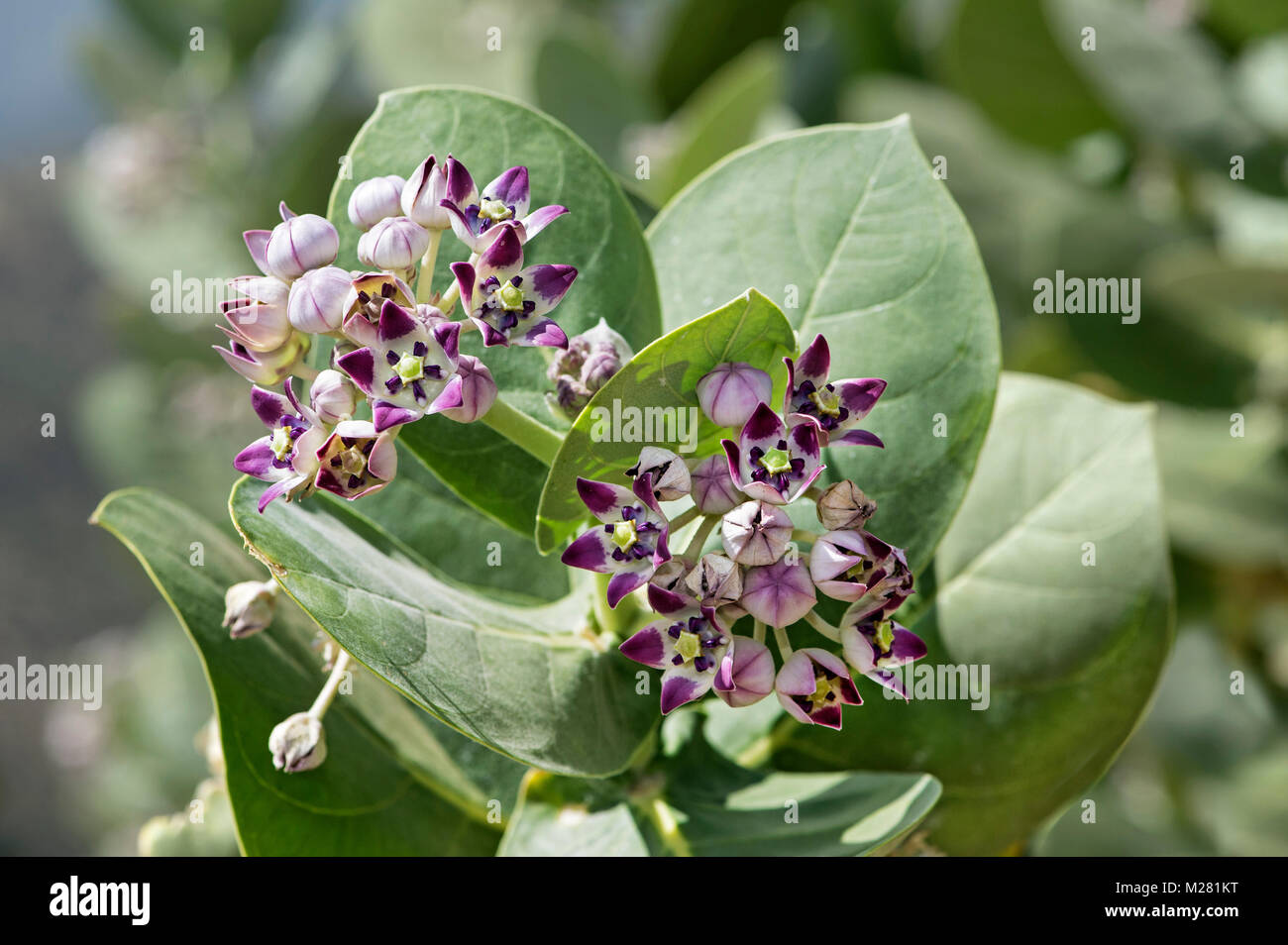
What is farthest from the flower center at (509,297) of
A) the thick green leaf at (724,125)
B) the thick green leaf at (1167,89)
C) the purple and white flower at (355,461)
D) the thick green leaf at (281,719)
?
the thick green leaf at (1167,89)

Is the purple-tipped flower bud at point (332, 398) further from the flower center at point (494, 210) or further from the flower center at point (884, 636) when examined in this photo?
the flower center at point (884, 636)

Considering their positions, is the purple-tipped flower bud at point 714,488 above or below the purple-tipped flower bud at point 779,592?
above

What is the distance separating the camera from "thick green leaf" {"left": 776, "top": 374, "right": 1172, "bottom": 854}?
104 cm

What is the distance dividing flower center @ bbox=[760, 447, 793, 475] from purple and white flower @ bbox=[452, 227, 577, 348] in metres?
0.15

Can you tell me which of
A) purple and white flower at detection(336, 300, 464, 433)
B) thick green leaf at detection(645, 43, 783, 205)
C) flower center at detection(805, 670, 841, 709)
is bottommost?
flower center at detection(805, 670, 841, 709)

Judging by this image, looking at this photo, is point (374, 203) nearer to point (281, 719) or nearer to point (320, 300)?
→ point (320, 300)

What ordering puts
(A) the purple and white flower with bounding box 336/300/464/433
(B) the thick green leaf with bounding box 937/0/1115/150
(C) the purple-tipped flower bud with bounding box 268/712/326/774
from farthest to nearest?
(B) the thick green leaf with bounding box 937/0/1115/150 → (C) the purple-tipped flower bud with bounding box 268/712/326/774 → (A) the purple and white flower with bounding box 336/300/464/433

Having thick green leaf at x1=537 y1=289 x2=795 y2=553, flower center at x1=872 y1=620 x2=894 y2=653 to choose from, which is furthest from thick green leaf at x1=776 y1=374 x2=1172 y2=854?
thick green leaf at x1=537 y1=289 x2=795 y2=553

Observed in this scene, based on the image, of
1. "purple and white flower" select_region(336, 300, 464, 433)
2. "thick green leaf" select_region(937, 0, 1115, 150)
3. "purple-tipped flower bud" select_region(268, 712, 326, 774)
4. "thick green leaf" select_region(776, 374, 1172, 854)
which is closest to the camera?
"purple and white flower" select_region(336, 300, 464, 433)

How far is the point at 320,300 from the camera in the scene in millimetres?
730

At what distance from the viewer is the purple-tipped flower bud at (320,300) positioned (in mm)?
731

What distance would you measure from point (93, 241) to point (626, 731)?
2479 millimetres

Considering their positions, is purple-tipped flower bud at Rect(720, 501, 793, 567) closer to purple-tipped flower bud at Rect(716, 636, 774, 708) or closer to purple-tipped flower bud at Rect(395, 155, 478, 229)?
purple-tipped flower bud at Rect(716, 636, 774, 708)
